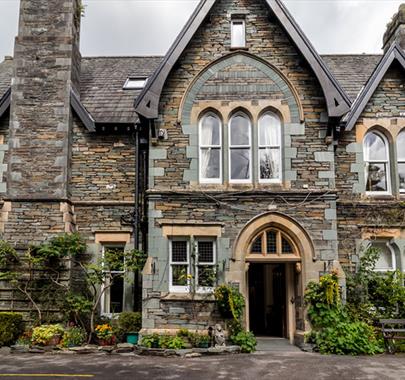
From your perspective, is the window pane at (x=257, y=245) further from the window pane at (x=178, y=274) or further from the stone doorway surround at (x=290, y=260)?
the window pane at (x=178, y=274)

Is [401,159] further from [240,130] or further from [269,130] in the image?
[240,130]

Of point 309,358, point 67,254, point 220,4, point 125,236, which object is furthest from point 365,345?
point 220,4

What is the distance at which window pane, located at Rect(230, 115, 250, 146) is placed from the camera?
13359 mm

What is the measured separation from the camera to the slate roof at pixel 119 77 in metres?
15.1

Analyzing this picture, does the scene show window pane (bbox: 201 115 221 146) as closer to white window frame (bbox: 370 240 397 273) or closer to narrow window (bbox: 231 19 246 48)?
narrow window (bbox: 231 19 246 48)

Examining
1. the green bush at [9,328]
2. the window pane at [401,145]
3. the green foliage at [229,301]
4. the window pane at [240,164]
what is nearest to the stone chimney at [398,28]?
the window pane at [401,145]

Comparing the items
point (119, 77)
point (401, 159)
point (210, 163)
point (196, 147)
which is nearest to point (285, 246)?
point (210, 163)

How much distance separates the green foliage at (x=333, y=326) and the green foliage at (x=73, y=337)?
20.3ft

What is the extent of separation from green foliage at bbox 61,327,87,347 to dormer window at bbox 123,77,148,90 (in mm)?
8536

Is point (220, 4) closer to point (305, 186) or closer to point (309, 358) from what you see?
point (305, 186)

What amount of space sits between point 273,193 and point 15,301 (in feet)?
26.3

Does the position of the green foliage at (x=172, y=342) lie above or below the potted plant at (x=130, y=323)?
below

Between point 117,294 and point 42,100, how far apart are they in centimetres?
654

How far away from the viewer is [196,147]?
13078mm
